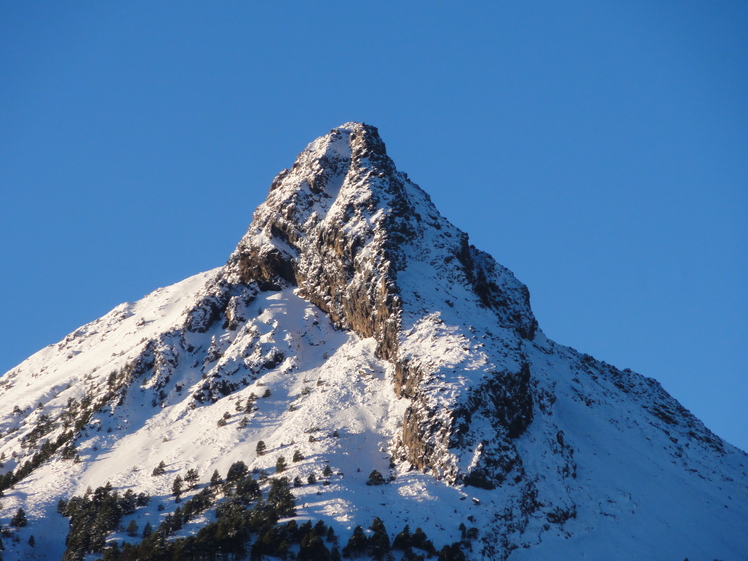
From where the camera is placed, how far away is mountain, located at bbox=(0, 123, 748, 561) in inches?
3091

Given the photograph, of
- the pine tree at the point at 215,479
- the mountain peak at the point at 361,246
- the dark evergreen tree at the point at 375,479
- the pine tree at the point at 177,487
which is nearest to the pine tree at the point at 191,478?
the pine tree at the point at 177,487

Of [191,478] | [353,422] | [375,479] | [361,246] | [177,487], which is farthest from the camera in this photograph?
[361,246]

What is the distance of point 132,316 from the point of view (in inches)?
6083

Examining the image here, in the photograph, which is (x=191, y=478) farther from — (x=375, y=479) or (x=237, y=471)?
(x=375, y=479)

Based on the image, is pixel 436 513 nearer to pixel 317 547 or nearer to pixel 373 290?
pixel 317 547

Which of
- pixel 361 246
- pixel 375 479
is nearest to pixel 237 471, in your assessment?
pixel 375 479

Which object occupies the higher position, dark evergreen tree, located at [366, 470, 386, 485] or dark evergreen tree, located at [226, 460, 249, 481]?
dark evergreen tree, located at [226, 460, 249, 481]

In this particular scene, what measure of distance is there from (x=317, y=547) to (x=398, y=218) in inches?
2397

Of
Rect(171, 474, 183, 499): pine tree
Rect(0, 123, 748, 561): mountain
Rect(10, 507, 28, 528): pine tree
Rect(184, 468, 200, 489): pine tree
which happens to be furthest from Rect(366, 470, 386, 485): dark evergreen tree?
Rect(10, 507, 28, 528): pine tree

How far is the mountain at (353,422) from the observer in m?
78.5

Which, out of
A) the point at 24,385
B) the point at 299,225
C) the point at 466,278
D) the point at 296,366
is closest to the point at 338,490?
the point at 296,366

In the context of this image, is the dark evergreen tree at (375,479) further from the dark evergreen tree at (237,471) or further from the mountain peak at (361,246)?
the mountain peak at (361,246)

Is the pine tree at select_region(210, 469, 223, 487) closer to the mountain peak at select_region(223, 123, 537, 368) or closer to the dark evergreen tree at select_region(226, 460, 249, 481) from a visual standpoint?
the dark evergreen tree at select_region(226, 460, 249, 481)

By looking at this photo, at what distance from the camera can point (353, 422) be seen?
96312mm
